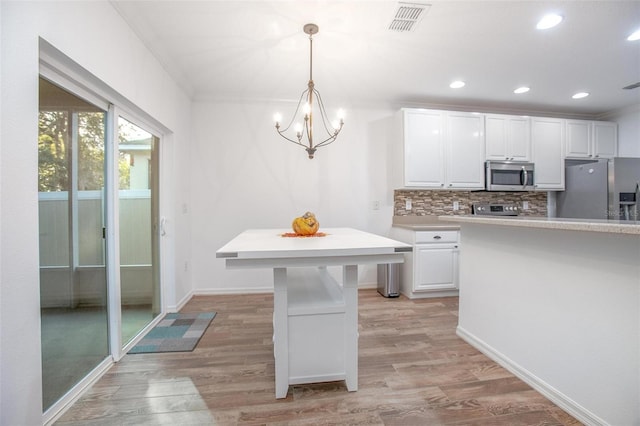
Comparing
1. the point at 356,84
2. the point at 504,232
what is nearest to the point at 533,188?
the point at 504,232

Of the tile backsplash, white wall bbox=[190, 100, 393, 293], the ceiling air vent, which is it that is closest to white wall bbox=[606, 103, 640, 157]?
the tile backsplash

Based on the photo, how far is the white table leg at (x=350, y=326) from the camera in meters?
1.54

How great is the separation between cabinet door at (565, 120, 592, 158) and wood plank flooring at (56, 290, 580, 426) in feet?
11.3

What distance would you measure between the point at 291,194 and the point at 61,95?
228 cm

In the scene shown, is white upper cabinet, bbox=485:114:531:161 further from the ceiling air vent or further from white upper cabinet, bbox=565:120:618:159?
the ceiling air vent

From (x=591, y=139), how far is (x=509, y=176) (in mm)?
1471

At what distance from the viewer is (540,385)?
155 centimetres

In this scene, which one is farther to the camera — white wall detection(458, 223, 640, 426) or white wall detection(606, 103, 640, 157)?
white wall detection(606, 103, 640, 157)

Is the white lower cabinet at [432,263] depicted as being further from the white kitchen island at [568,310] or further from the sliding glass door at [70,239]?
the sliding glass door at [70,239]

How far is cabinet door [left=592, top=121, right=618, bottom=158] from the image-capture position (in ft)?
12.3

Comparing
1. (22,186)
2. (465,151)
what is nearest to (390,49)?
(465,151)

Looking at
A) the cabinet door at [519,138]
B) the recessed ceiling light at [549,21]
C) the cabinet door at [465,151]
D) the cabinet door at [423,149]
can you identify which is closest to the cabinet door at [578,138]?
the cabinet door at [519,138]

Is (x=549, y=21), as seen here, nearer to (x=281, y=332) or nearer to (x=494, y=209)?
(x=494, y=209)

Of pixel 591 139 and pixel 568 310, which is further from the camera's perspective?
pixel 591 139
